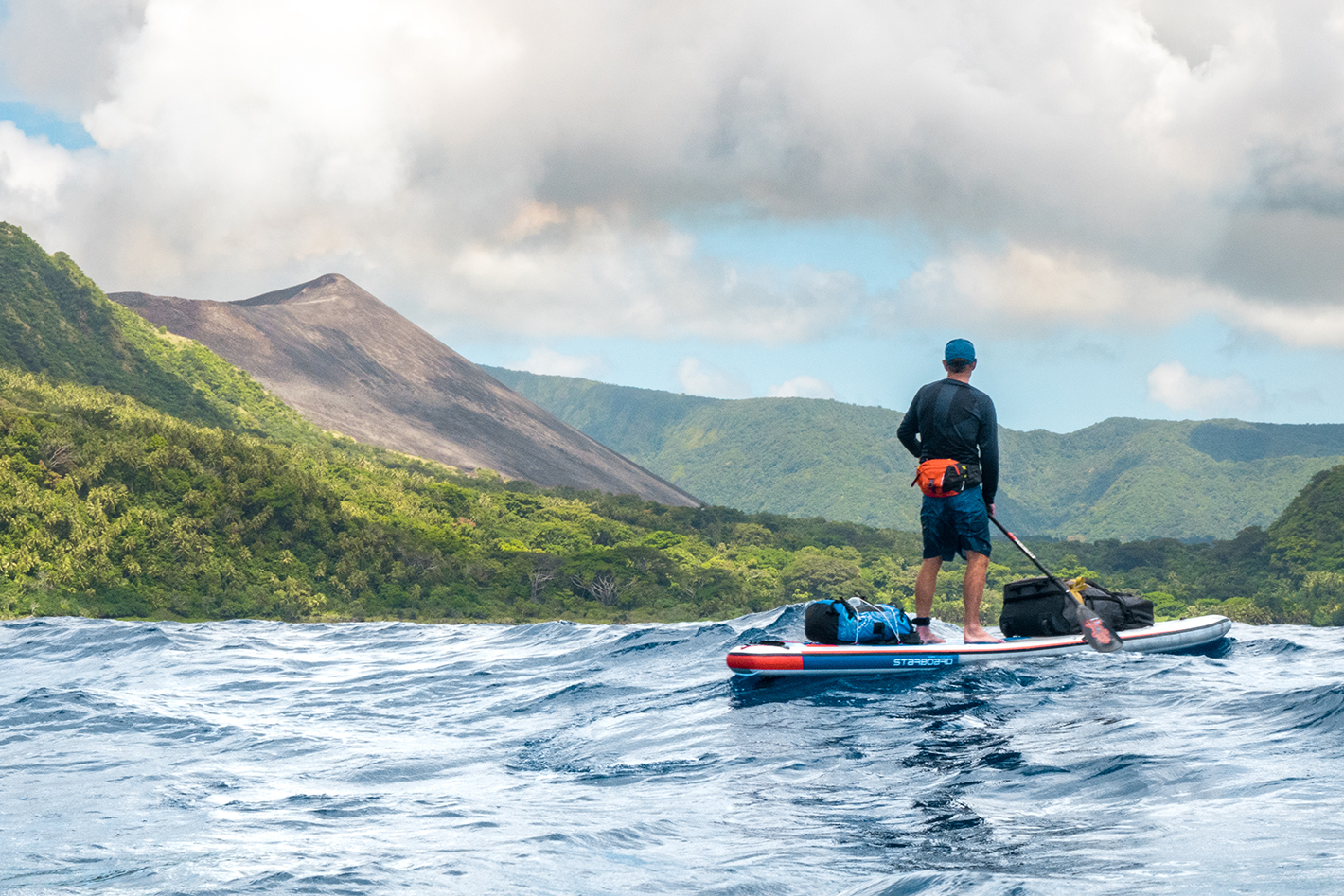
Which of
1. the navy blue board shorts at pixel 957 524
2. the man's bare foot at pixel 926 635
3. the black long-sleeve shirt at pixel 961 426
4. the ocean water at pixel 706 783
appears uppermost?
the black long-sleeve shirt at pixel 961 426

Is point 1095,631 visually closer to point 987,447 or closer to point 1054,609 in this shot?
point 1054,609

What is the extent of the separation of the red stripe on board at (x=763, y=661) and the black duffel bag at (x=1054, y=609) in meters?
2.37

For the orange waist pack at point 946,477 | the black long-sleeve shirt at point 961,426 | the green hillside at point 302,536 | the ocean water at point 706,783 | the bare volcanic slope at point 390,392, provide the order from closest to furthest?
the ocean water at point 706,783 → the orange waist pack at point 946,477 → the black long-sleeve shirt at point 961,426 → the green hillside at point 302,536 → the bare volcanic slope at point 390,392

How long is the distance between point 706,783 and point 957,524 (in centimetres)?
426

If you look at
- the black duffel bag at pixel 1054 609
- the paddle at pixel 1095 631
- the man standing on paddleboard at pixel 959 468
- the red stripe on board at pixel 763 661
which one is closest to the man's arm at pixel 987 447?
the man standing on paddleboard at pixel 959 468

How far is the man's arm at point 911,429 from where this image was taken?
441 inches

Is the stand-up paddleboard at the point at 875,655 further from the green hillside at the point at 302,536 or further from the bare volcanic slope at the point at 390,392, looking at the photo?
the bare volcanic slope at the point at 390,392

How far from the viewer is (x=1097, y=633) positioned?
11.1m

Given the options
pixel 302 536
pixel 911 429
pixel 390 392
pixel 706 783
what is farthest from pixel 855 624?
pixel 390 392

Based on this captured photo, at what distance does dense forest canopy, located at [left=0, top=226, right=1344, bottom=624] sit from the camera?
7119 centimetres

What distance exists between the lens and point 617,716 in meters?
11.0

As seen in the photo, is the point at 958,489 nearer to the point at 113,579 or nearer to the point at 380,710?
the point at 380,710

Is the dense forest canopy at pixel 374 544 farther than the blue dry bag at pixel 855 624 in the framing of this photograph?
Yes

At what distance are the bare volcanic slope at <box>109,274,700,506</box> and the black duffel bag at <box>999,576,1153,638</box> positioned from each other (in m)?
132
